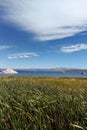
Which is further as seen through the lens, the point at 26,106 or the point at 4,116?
the point at 26,106

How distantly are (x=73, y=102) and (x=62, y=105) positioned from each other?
0.37 meters

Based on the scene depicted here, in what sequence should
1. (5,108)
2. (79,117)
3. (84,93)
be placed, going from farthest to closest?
(84,93) < (5,108) < (79,117)

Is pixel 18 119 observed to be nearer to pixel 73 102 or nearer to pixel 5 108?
pixel 5 108

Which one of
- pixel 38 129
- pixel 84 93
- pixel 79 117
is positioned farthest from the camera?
pixel 84 93

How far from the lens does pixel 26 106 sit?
8.48m

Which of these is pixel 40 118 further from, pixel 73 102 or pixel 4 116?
pixel 73 102

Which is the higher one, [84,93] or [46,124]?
[84,93]

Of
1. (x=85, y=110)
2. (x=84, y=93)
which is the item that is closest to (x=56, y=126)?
(x=85, y=110)

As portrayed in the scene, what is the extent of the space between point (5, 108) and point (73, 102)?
2119 mm

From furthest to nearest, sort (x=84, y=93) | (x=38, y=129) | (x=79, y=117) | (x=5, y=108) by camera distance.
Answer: (x=84, y=93), (x=5, y=108), (x=79, y=117), (x=38, y=129)

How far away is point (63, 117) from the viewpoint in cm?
759

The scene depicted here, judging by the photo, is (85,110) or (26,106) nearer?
(85,110)

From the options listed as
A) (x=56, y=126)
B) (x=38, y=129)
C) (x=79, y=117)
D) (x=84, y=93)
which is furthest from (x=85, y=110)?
(x=84, y=93)

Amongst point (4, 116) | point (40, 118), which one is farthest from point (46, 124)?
point (4, 116)
